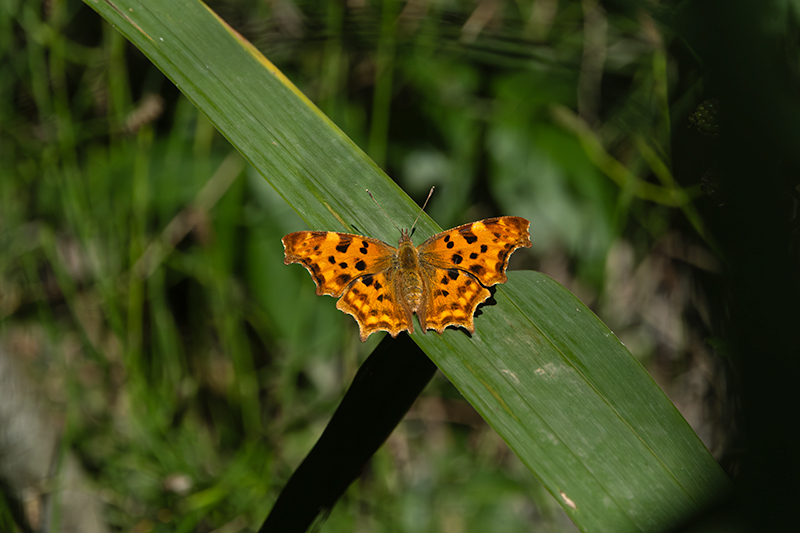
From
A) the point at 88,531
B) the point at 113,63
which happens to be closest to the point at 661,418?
the point at 88,531

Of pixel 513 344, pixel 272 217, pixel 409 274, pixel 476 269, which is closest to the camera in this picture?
pixel 513 344

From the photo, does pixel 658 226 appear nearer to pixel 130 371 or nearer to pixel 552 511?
pixel 552 511

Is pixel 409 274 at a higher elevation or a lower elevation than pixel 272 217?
higher

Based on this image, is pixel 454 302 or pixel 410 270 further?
pixel 410 270

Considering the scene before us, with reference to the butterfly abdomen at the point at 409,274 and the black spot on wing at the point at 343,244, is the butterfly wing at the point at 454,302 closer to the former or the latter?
the butterfly abdomen at the point at 409,274

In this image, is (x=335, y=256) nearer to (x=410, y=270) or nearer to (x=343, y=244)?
(x=343, y=244)

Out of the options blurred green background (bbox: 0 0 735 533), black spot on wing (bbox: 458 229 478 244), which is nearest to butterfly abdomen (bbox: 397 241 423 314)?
black spot on wing (bbox: 458 229 478 244)

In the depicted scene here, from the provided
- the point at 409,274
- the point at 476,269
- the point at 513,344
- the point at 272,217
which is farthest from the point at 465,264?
the point at 272,217

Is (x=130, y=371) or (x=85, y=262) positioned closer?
(x=130, y=371)
